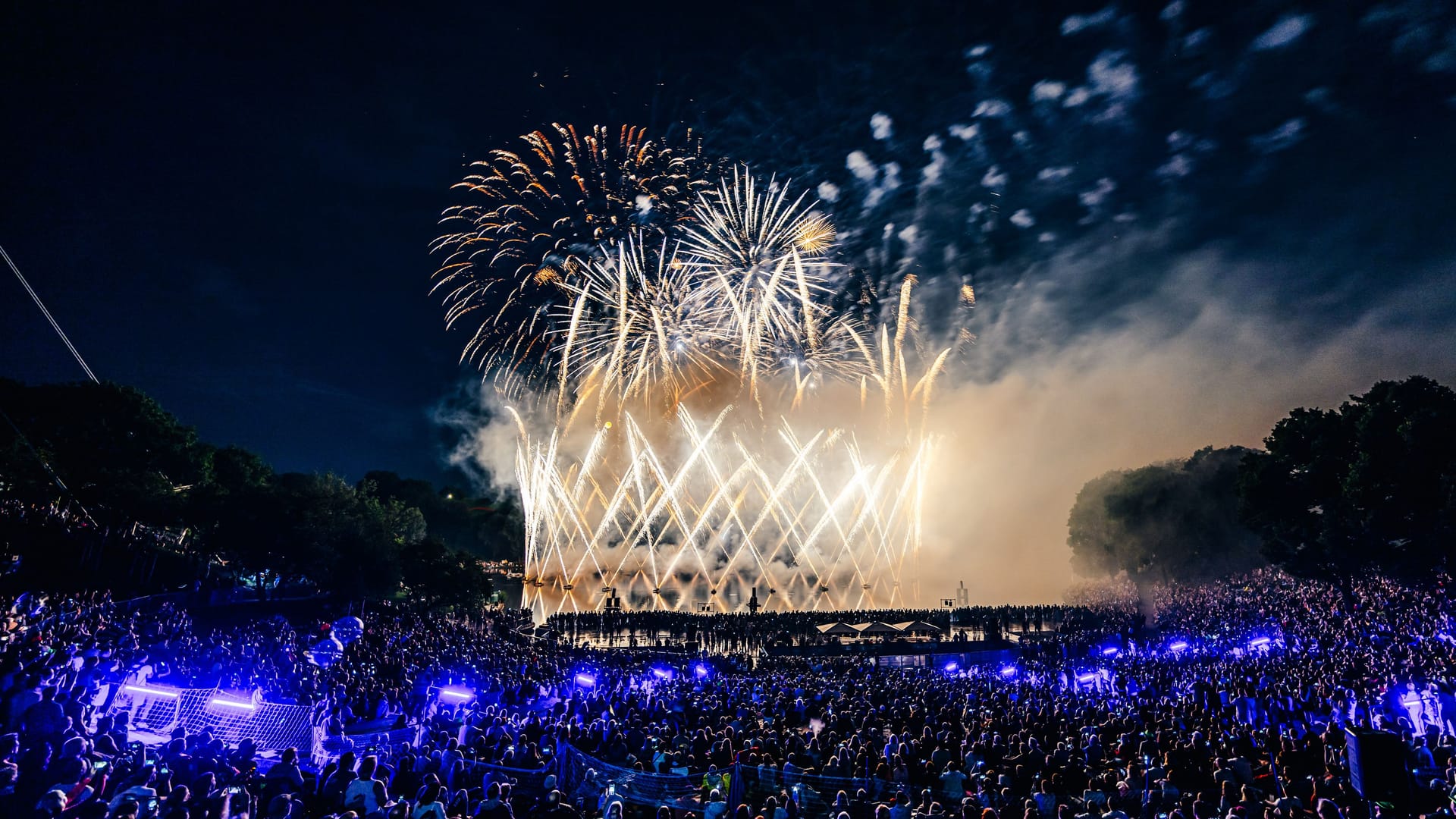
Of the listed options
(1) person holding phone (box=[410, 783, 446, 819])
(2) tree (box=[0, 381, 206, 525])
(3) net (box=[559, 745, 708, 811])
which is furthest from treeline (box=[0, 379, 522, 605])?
(1) person holding phone (box=[410, 783, 446, 819])

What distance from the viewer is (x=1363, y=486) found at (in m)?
36.9

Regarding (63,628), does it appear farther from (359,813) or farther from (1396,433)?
(1396,433)

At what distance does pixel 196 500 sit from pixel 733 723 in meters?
42.7

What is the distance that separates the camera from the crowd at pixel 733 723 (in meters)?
7.77

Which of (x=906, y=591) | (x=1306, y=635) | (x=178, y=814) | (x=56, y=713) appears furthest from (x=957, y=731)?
(x=906, y=591)

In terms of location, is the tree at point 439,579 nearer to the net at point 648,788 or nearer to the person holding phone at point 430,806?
the net at point 648,788

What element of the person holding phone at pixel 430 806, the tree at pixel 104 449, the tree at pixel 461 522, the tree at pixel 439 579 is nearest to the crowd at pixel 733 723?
the person holding phone at pixel 430 806

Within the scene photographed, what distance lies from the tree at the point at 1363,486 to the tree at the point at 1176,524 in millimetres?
19673

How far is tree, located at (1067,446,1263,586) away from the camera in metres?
64.4

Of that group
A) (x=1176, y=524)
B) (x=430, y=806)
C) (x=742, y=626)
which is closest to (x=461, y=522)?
(x=742, y=626)

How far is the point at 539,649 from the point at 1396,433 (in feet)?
143

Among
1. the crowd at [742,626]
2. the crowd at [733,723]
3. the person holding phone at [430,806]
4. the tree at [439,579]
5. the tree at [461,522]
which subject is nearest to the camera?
the person holding phone at [430,806]

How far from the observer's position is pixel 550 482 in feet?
177

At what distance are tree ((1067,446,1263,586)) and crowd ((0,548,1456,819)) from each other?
34567 millimetres
